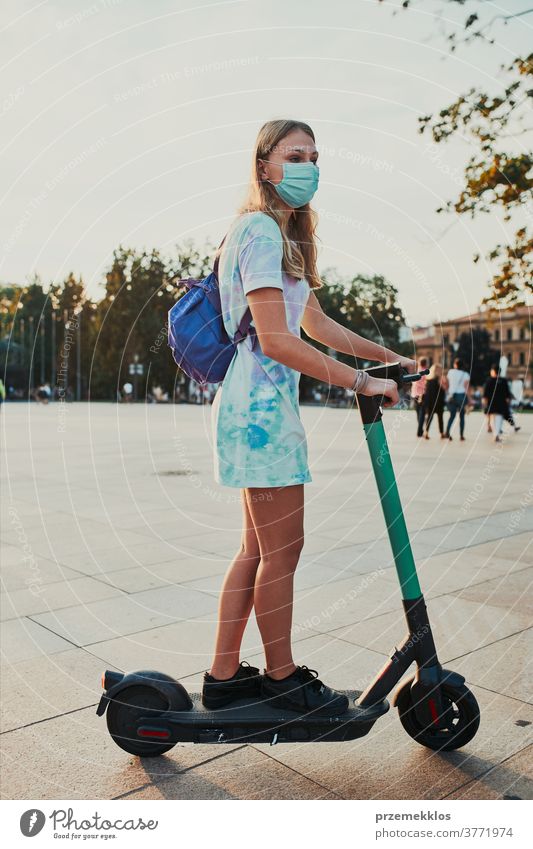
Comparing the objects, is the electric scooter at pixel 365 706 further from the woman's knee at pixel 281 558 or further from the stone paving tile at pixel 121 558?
the stone paving tile at pixel 121 558

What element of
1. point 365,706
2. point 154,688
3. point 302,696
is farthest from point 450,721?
point 154,688

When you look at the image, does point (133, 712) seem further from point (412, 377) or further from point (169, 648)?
point (412, 377)

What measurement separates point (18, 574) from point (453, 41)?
13.4ft

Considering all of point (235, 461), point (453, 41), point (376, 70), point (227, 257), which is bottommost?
point (235, 461)

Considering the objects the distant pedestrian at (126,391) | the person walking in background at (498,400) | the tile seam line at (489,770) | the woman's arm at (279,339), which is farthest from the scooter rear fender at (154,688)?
the person walking in background at (498,400)

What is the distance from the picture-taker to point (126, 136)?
10.5ft

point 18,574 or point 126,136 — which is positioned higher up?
point 126,136

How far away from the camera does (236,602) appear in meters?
2.71

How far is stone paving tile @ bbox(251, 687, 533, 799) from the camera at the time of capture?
8.21 feet

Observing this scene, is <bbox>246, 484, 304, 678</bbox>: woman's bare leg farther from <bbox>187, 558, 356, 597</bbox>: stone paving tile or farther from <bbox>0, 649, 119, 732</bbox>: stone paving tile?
<bbox>187, 558, 356, 597</bbox>: stone paving tile

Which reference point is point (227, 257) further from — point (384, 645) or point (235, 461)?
point (384, 645)

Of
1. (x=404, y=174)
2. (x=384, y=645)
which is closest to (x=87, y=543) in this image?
(x=384, y=645)

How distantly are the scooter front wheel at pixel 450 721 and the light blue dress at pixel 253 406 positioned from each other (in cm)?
90

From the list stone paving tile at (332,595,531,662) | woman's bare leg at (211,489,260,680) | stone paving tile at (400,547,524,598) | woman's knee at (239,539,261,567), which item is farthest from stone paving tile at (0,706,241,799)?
stone paving tile at (400,547,524,598)
